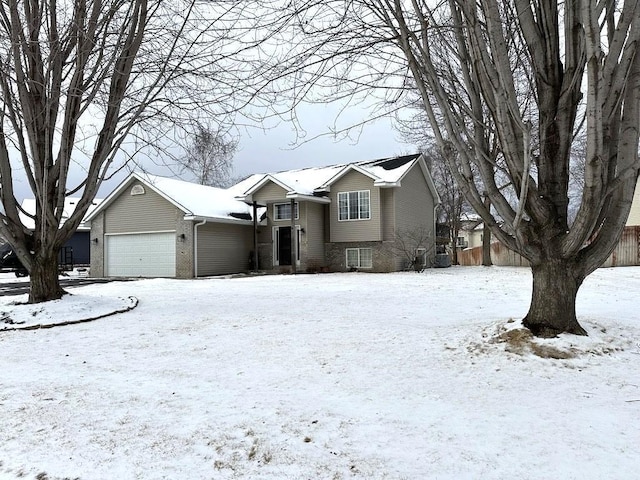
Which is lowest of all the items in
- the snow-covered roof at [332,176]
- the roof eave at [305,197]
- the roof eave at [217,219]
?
the roof eave at [217,219]

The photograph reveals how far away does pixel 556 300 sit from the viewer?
Result: 5039mm

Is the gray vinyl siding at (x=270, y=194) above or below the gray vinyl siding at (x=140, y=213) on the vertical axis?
above

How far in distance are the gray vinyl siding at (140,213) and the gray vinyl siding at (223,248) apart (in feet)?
4.85

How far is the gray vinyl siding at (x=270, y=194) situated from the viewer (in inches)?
802

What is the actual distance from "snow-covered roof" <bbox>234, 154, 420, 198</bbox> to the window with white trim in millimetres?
3065

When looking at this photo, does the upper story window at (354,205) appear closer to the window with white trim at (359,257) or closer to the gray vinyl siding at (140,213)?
the window with white trim at (359,257)

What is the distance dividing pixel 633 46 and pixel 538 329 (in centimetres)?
301

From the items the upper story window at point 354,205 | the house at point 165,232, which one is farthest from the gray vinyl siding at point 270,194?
the upper story window at point 354,205

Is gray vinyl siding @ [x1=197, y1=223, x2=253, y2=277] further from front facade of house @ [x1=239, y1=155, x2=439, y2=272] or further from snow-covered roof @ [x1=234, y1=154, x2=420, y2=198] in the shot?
snow-covered roof @ [x1=234, y1=154, x2=420, y2=198]

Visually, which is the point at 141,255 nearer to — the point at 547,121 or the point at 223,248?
the point at 223,248

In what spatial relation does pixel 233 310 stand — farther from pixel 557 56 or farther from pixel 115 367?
pixel 557 56

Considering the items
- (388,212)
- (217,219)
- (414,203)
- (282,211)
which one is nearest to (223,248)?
(217,219)

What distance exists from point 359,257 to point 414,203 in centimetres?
401

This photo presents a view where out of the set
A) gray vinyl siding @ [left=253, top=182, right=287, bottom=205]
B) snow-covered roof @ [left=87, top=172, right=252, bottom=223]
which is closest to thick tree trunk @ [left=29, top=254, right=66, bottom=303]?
snow-covered roof @ [left=87, top=172, right=252, bottom=223]
